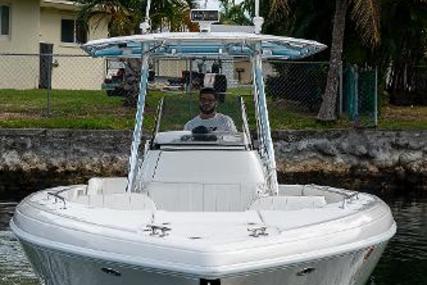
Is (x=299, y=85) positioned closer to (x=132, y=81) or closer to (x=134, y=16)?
(x=132, y=81)

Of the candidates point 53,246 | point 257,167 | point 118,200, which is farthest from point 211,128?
point 53,246

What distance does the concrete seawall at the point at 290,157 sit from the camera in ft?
59.5

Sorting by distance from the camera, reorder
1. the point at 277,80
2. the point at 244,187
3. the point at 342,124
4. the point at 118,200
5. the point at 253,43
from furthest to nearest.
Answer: the point at 277,80 < the point at 342,124 < the point at 253,43 < the point at 244,187 < the point at 118,200

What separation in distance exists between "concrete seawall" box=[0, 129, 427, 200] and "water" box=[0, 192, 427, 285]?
2203 mm

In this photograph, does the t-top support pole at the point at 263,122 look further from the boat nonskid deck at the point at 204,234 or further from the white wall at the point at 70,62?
the white wall at the point at 70,62

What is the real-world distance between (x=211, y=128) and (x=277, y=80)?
13.2 meters

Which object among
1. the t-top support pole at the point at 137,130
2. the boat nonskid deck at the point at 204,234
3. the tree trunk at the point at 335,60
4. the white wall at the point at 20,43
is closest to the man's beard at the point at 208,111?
the t-top support pole at the point at 137,130

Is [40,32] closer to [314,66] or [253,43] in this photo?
[314,66]

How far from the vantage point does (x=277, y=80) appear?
23547 millimetres

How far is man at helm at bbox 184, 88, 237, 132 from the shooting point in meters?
10.6

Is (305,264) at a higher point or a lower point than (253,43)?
lower

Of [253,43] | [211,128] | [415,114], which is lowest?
[415,114]

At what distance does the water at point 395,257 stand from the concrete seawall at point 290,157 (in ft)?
7.23

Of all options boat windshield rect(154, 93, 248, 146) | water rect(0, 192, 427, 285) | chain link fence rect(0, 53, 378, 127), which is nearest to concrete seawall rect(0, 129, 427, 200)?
chain link fence rect(0, 53, 378, 127)
